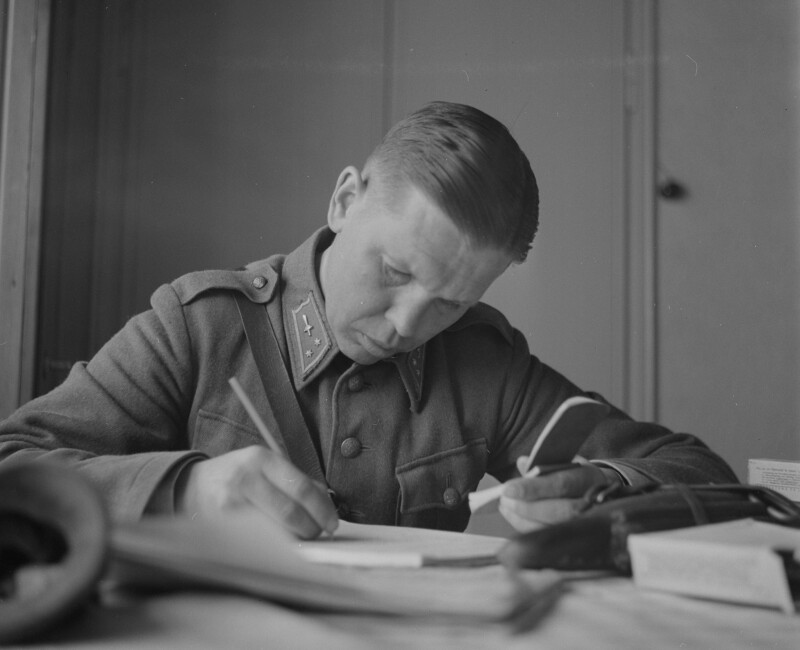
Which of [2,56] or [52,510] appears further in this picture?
[2,56]

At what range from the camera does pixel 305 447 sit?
1.02 meters

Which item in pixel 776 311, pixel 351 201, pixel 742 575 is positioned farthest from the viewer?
pixel 776 311

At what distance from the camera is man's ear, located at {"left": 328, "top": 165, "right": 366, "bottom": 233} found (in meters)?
1.00

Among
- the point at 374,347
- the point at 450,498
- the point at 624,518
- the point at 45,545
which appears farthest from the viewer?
the point at 450,498

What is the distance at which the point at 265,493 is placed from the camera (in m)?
0.59

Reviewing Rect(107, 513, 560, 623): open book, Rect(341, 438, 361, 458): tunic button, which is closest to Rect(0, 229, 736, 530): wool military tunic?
Rect(341, 438, 361, 458): tunic button

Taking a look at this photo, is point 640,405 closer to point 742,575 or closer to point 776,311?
point 776,311

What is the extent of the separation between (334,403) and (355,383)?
→ 0.13 feet

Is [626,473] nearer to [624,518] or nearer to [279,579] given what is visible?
[624,518]

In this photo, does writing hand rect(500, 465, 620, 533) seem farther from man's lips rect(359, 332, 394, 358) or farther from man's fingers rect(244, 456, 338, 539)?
man's lips rect(359, 332, 394, 358)

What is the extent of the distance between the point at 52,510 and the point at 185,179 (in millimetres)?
1524

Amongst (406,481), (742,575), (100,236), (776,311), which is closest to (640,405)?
(776,311)

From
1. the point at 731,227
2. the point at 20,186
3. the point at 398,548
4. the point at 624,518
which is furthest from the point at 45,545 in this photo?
the point at 731,227

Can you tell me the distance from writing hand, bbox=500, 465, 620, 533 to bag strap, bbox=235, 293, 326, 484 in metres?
0.37
